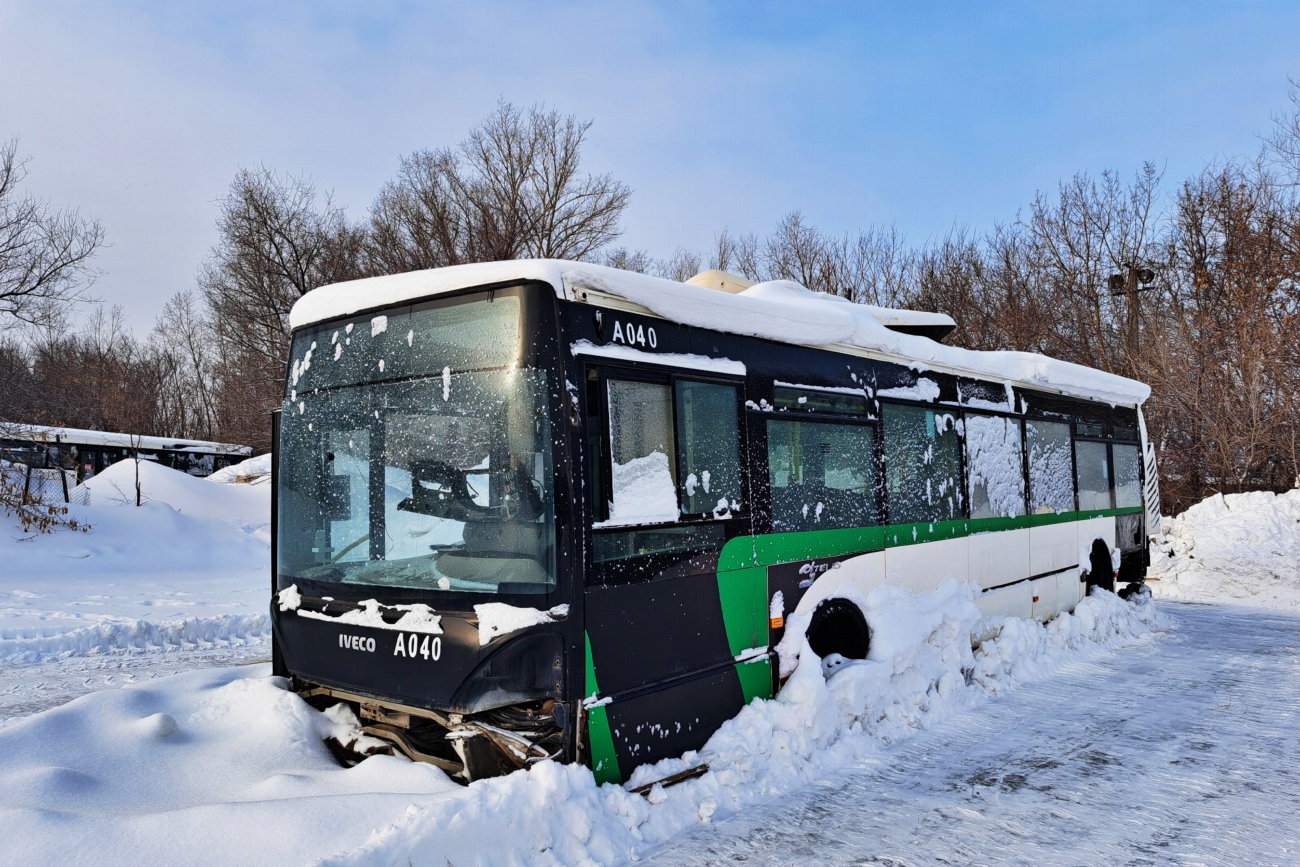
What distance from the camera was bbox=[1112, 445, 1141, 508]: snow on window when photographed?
11.1 metres

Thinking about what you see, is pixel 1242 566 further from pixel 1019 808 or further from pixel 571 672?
pixel 571 672

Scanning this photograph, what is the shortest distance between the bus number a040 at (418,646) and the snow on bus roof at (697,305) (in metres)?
1.82

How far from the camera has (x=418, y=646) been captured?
4.28 meters

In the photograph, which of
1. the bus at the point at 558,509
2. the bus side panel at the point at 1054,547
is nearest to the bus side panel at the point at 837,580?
the bus at the point at 558,509

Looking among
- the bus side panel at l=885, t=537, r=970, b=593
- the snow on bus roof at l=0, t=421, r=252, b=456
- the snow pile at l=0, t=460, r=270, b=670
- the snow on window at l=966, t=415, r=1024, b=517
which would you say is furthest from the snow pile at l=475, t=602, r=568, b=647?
the snow on bus roof at l=0, t=421, r=252, b=456

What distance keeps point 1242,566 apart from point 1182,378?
340 inches

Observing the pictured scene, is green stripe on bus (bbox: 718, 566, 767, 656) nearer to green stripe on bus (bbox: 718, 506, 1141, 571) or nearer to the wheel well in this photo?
green stripe on bus (bbox: 718, 506, 1141, 571)

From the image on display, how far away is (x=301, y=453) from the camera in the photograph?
512cm

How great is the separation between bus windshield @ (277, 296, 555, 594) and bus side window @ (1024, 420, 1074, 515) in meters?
6.68

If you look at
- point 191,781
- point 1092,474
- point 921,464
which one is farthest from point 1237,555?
point 191,781

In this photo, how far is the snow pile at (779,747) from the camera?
3.67m

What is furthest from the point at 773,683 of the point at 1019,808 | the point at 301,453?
the point at 301,453

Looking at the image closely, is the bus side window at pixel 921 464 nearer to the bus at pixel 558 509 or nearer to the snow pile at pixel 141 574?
the bus at pixel 558 509

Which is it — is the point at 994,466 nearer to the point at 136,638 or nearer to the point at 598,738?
the point at 598,738
